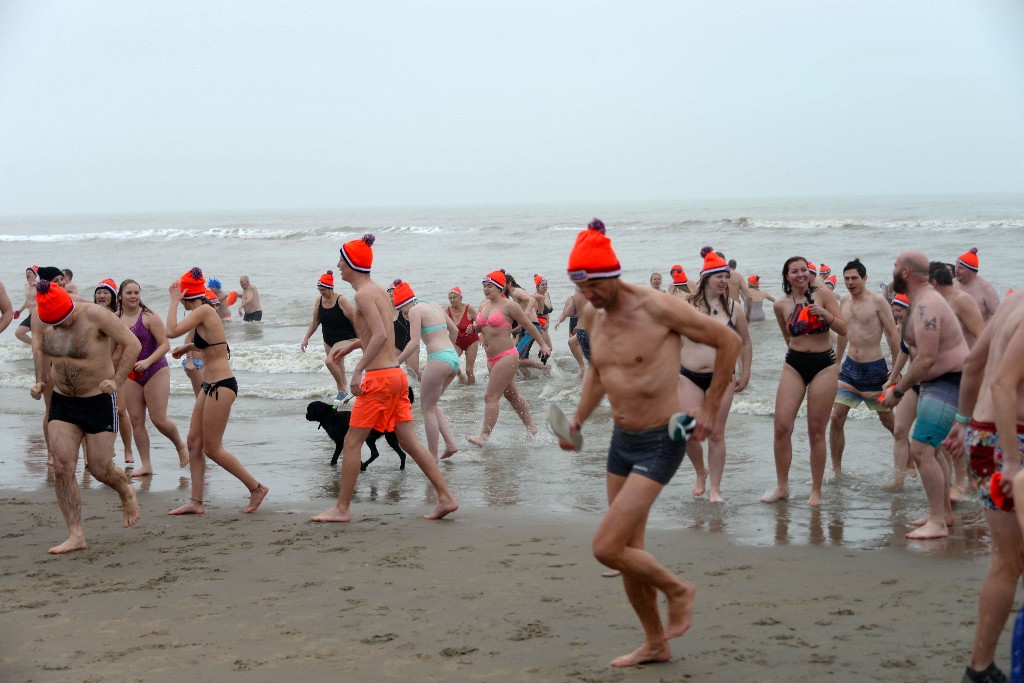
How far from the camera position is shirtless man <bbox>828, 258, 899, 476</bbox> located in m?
8.05

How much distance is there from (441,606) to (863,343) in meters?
4.44

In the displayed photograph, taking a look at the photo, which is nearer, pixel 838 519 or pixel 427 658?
pixel 427 658

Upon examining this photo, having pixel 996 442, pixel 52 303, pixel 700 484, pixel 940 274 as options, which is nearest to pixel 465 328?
pixel 700 484

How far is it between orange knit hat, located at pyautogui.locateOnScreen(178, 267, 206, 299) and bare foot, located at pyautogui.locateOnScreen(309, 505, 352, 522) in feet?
6.20

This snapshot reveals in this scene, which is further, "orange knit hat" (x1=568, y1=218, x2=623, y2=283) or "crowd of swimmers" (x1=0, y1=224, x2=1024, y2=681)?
"orange knit hat" (x1=568, y1=218, x2=623, y2=283)

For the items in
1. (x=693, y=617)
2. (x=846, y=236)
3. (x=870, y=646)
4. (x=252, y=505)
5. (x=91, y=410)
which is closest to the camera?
(x=870, y=646)

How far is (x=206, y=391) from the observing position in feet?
25.1

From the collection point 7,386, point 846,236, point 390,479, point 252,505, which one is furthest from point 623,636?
point 846,236

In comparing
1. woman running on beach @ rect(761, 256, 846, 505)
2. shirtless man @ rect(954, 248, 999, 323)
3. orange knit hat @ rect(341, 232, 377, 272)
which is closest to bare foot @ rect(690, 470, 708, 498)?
woman running on beach @ rect(761, 256, 846, 505)

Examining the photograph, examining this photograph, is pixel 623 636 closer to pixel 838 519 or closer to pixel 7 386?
pixel 838 519

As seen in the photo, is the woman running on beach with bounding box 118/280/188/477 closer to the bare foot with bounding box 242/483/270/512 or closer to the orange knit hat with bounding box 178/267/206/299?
the orange knit hat with bounding box 178/267/206/299

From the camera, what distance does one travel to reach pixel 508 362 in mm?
10211

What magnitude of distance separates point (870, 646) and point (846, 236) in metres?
43.4

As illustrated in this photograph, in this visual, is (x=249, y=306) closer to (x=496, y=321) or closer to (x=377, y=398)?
(x=496, y=321)
